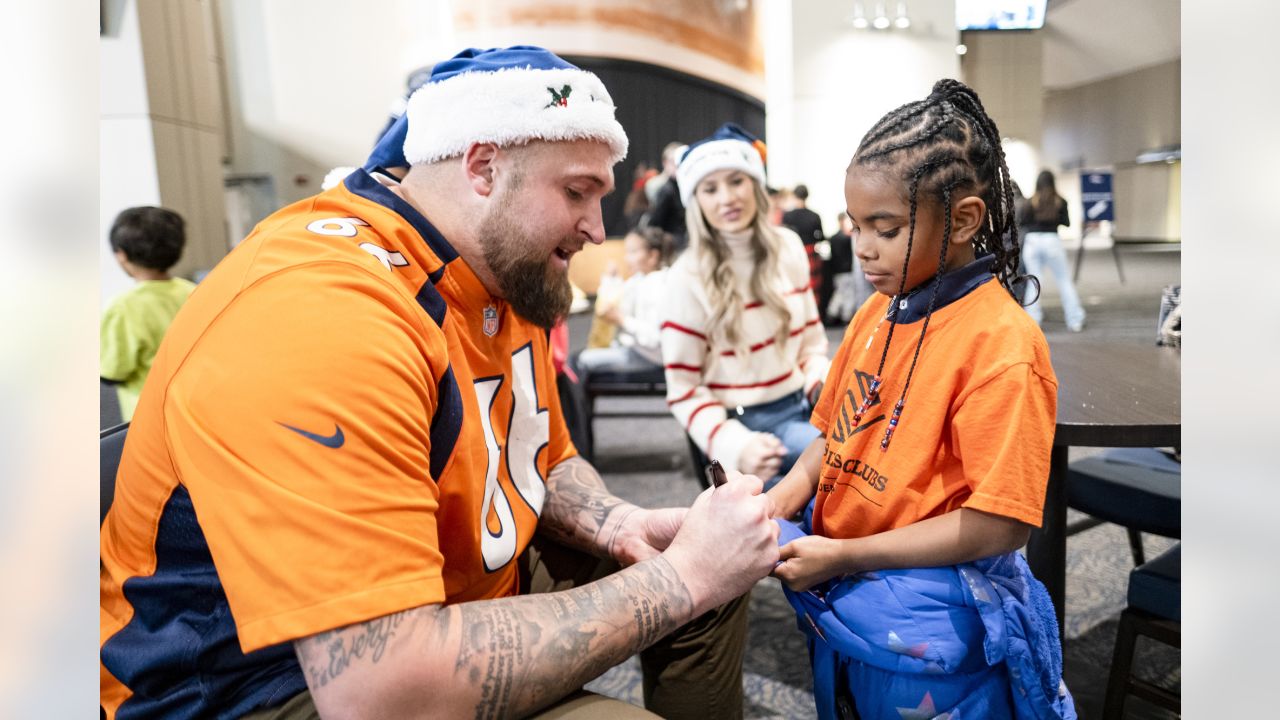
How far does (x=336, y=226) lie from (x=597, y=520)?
0.66m

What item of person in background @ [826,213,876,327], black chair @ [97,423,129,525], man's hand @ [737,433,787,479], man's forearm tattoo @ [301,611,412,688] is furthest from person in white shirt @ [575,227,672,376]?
person in background @ [826,213,876,327]

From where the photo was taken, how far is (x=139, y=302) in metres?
2.90

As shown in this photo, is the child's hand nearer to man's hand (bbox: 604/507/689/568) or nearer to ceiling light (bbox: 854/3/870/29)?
man's hand (bbox: 604/507/689/568)

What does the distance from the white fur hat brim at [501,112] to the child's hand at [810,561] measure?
2.20 feet

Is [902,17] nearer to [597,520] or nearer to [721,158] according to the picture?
[721,158]

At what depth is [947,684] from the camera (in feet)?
3.32

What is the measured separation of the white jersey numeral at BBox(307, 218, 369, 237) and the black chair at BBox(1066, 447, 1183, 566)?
1702mm

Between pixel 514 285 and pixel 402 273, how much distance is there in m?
0.22

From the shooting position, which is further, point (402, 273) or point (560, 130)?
point (560, 130)

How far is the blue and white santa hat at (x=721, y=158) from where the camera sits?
2227mm

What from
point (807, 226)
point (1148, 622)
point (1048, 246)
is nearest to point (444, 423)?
point (1148, 622)

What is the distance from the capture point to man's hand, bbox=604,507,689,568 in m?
1.25
